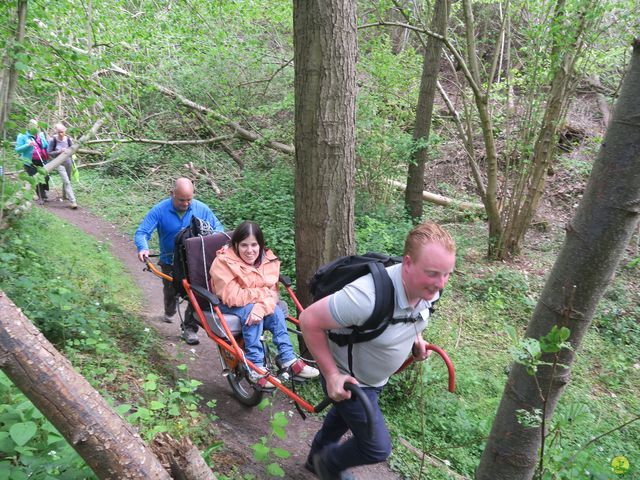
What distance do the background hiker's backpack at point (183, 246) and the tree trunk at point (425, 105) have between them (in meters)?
6.17

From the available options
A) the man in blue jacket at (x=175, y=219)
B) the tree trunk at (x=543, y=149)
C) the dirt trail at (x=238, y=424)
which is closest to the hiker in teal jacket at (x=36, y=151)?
the dirt trail at (x=238, y=424)

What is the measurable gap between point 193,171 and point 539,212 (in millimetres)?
9506

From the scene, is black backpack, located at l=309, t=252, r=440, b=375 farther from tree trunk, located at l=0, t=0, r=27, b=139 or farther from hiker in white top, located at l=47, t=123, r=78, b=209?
hiker in white top, located at l=47, t=123, r=78, b=209

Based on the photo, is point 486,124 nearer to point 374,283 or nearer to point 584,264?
point 374,283

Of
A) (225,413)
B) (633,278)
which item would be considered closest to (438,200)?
(633,278)

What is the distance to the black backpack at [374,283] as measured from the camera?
2.34 metres

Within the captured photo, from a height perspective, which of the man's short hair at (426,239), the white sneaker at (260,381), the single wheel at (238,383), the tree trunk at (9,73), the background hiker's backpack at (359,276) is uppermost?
the tree trunk at (9,73)

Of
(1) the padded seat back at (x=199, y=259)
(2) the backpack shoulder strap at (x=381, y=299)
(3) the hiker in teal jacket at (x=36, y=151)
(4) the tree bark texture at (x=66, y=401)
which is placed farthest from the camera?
(3) the hiker in teal jacket at (x=36, y=151)

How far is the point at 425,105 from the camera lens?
32.1ft

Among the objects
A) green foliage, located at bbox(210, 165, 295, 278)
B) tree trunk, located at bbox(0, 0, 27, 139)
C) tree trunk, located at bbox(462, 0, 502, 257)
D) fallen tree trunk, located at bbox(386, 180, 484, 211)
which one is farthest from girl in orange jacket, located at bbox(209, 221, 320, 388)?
fallen tree trunk, located at bbox(386, 180, 484, 211)

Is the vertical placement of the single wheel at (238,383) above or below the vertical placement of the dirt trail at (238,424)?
above

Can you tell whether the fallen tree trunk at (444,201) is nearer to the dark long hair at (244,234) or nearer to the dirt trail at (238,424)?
the dirt trail at (238,424)

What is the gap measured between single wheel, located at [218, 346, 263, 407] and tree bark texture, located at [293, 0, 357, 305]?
105cm

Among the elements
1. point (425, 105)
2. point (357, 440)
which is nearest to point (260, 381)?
point (357, 440)
